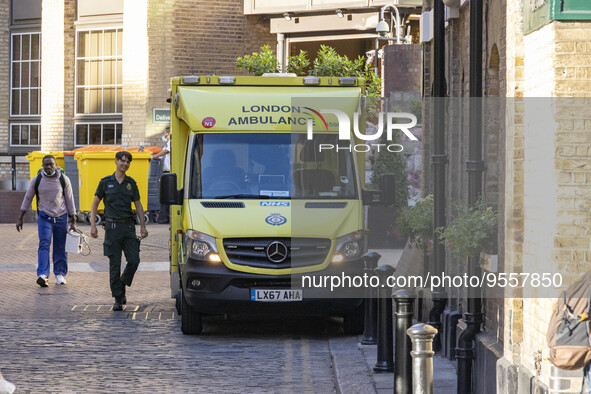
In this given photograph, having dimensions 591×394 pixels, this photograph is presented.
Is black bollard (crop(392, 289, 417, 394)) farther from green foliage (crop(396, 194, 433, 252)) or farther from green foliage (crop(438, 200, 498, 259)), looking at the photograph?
green foliage (crop(396, 194, 433, 252))

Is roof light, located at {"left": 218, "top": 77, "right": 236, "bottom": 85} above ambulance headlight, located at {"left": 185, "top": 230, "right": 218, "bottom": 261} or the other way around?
above

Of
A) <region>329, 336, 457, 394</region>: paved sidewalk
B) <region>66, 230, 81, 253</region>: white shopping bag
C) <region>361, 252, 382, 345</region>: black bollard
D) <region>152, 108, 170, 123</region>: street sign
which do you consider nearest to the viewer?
<region>329, 336, 457, 394</region>: paved sidewalk

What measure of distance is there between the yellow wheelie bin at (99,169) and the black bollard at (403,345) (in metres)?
17.2

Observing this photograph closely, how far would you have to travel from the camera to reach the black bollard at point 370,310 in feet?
35.3

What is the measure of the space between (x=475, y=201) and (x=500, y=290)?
88 cm

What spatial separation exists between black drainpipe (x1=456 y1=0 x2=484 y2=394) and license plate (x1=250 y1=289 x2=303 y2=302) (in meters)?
2.91

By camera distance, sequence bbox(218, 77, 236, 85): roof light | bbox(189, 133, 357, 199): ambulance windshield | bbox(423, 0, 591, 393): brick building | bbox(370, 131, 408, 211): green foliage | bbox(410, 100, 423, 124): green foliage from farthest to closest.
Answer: bbox(410, 100, 423, 124): green foliage
bbox(370, 131, 408, 211): green foliage
bbox(218, 77, 236, 85): roof light
bbox(189, 133, 357, 199): ambulance windshield
bbox(423, 0, 591, 393): brick building

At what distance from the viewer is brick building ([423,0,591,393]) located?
6285 mm

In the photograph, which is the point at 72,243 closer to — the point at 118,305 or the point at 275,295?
the point at 118,305

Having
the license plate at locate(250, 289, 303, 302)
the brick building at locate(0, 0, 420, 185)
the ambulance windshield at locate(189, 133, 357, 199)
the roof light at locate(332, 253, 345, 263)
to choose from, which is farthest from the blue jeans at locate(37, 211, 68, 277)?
the brick building at locate(0, 0, 420, 185)

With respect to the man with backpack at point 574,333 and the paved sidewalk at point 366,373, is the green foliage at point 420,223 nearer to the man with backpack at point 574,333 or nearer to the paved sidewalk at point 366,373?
the paved sidewalk at point 366,373

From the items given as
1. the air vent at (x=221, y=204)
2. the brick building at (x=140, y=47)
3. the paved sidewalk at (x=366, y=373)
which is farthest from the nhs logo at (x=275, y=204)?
the brick building at (x=140, y=47)

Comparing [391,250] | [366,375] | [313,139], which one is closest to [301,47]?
[391,250]

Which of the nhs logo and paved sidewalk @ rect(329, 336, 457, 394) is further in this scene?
the nhs logo
